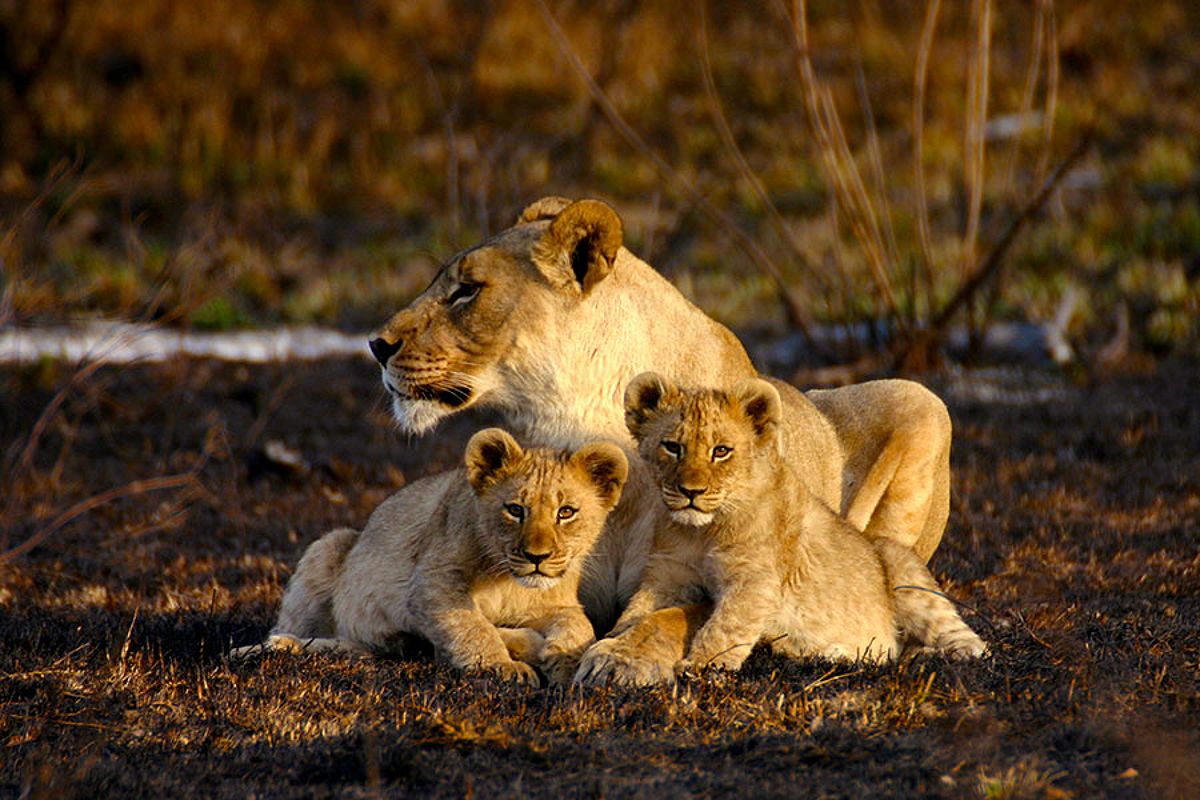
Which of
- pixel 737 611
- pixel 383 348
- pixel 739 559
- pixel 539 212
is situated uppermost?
pixel 539 212

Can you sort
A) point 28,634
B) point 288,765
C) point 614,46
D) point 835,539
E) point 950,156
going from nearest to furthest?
point 288,765
point 835,539
point 28,634
point 614,46
point 950,156

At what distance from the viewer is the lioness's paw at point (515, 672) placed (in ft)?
19.3

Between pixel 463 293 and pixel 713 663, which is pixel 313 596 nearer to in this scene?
pixel 463 293

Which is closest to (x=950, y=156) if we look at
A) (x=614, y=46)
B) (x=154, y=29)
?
(x=614, y=46)

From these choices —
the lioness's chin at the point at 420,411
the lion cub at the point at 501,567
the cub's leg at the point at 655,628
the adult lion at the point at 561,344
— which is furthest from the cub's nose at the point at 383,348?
the cub's leg at the point at 655,628

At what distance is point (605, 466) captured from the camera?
20.3 feet

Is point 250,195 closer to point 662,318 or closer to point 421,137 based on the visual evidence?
point 421,137

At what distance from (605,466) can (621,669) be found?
0.85 m

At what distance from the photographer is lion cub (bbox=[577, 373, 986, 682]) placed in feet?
19.0

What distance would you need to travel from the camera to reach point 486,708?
5602 millimetres

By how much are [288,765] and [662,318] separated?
2537 millimetres

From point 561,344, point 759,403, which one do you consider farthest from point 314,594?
point 759,403

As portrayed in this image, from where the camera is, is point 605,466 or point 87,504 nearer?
point 605,466

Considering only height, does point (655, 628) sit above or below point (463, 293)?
below
